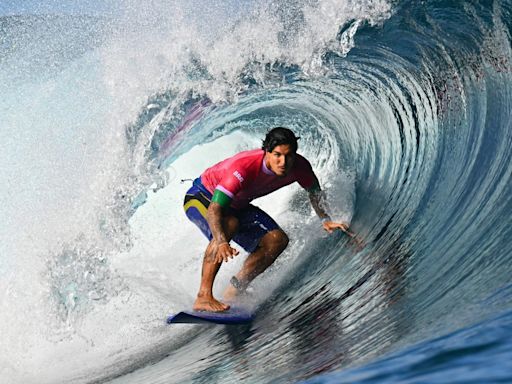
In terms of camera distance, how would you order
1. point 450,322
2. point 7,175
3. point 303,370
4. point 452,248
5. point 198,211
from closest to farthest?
1. point 450,322
2. point 303,370
3. point 452,248
4. point 198,211
5. point 7,175

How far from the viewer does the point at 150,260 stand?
7602 millimetres

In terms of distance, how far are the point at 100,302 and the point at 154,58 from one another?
279cm

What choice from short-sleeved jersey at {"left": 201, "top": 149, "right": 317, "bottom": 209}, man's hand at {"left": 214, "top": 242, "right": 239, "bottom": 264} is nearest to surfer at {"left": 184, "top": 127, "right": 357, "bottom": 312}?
short-sleeved jersey at {"left": 201, "top": 149, "right": 317, "bottom": 209}

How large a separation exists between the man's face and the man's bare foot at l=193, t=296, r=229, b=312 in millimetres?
835

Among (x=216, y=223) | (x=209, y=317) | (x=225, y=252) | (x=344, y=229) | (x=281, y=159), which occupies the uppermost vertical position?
(x=281, y=159)

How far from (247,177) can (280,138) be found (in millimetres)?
411

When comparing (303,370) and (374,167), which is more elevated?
(374,167)

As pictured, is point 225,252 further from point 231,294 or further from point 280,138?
point 231,294

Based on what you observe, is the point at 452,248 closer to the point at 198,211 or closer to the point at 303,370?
the point at 303,370

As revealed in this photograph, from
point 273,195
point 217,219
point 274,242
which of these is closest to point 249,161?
point 217,219

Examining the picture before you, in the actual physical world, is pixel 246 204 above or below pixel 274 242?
above

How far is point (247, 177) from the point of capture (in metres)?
4.61

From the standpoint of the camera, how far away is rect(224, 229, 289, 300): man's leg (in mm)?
4836

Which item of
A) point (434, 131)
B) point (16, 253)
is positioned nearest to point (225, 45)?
point (434, 131)
